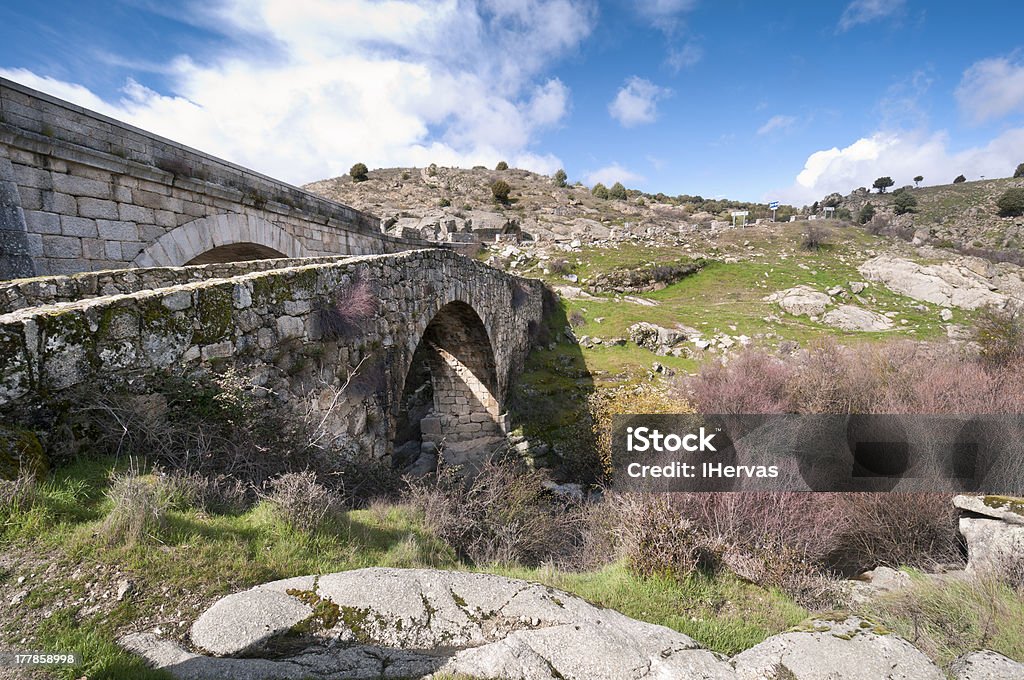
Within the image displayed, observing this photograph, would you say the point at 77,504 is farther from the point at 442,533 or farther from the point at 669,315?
the point at 669,315

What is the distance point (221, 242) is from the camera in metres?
7.97

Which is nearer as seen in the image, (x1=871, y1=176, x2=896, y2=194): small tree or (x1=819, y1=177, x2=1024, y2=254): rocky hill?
(x1=819, y1=177, x2=1024, y2=254): rocky hill

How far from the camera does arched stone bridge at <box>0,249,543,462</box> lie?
2941 mm

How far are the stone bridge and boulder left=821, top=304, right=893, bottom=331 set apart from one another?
23683mm

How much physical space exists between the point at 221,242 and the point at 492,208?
4202 centimetres

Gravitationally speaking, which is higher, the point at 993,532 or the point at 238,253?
the point at 238,253

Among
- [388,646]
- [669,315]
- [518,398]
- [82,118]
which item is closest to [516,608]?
[388,646]

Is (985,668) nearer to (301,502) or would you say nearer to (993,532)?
(993,532)

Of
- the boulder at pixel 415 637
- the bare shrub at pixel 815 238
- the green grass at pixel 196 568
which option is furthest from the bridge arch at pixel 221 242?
the bare shrub at pixel 815 238

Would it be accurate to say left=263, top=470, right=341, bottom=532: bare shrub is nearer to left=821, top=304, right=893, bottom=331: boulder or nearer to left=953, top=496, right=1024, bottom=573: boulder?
left=953, top=496, right=1024, bottom=573: boulder

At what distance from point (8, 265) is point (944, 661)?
987 centimetres

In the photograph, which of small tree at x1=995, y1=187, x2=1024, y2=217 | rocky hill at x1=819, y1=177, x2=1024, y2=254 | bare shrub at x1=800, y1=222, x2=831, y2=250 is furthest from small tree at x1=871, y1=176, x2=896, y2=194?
bare shrub at x1=800, y1=222, x2=831, y2=250

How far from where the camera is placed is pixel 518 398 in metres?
15.2

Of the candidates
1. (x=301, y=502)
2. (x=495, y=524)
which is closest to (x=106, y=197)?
(x=301, y=502)
